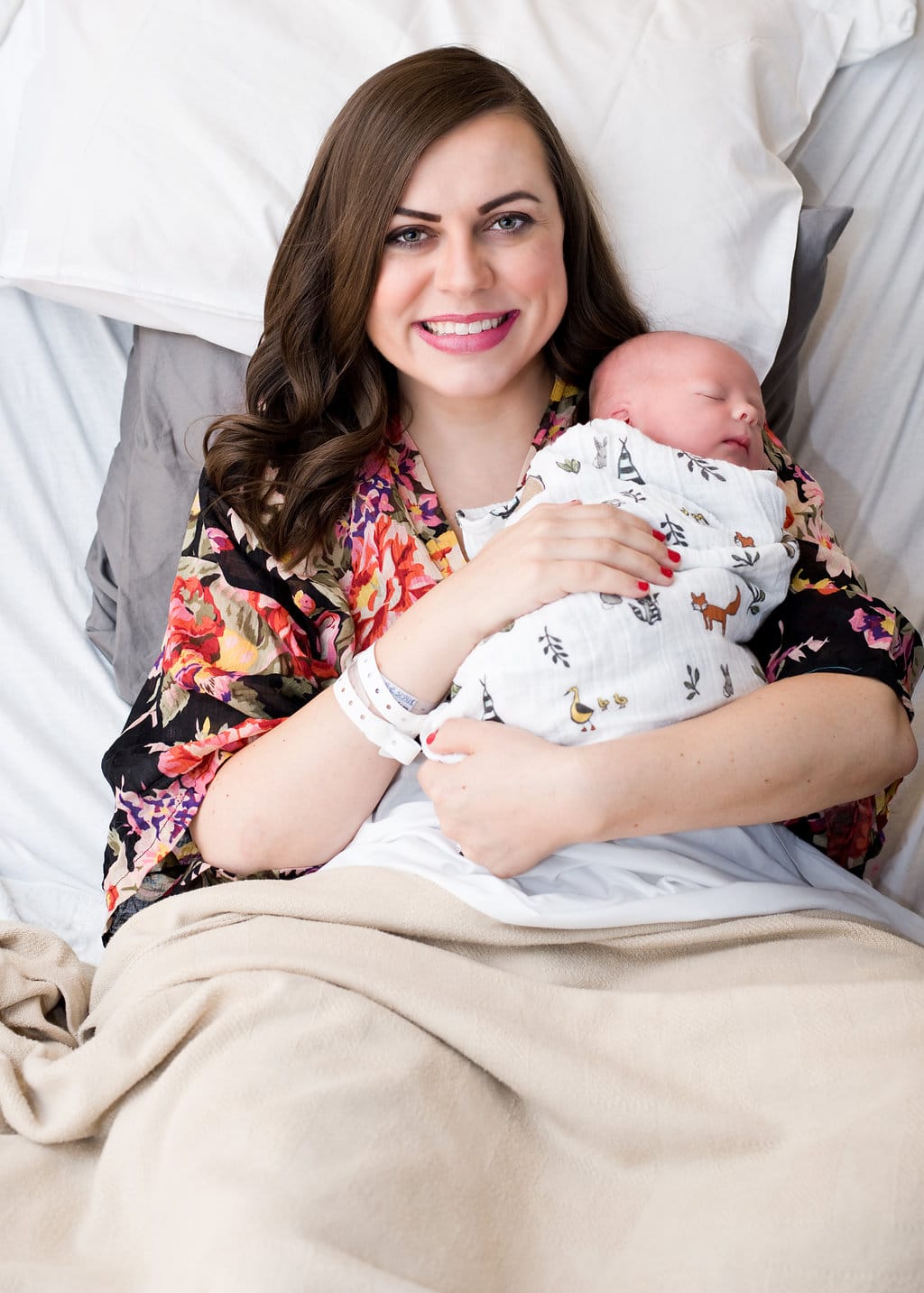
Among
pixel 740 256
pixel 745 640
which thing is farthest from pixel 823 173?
pixel 745 640

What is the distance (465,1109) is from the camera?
1.10 meters

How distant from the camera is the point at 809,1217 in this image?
38.7 inches

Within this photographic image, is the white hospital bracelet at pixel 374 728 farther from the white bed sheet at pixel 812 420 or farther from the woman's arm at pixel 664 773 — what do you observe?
the white bed sheet at pixel 812 420

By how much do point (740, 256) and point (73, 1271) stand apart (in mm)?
1469

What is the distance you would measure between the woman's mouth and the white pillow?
0.35 meters

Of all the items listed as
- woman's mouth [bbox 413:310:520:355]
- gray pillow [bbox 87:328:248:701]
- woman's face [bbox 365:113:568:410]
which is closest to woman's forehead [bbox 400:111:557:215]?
woman's face [bbox 365:113:568:410]

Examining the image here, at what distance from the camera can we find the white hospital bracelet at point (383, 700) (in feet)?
4.44

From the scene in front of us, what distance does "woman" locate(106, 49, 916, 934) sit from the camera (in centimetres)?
127

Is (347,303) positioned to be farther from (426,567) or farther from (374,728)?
(374,728)

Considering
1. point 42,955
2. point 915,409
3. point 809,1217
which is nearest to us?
point 809,1217

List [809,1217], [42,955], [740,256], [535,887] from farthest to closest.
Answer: [740,256] → [42,955] → [535,887] → [809,1217]

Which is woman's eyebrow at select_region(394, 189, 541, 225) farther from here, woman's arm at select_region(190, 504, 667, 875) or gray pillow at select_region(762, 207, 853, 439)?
gray pillow at select_region(762, 207, 853, 439)

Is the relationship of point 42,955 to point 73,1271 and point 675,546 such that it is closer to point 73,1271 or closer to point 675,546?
point 73,1271

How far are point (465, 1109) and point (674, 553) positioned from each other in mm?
576
